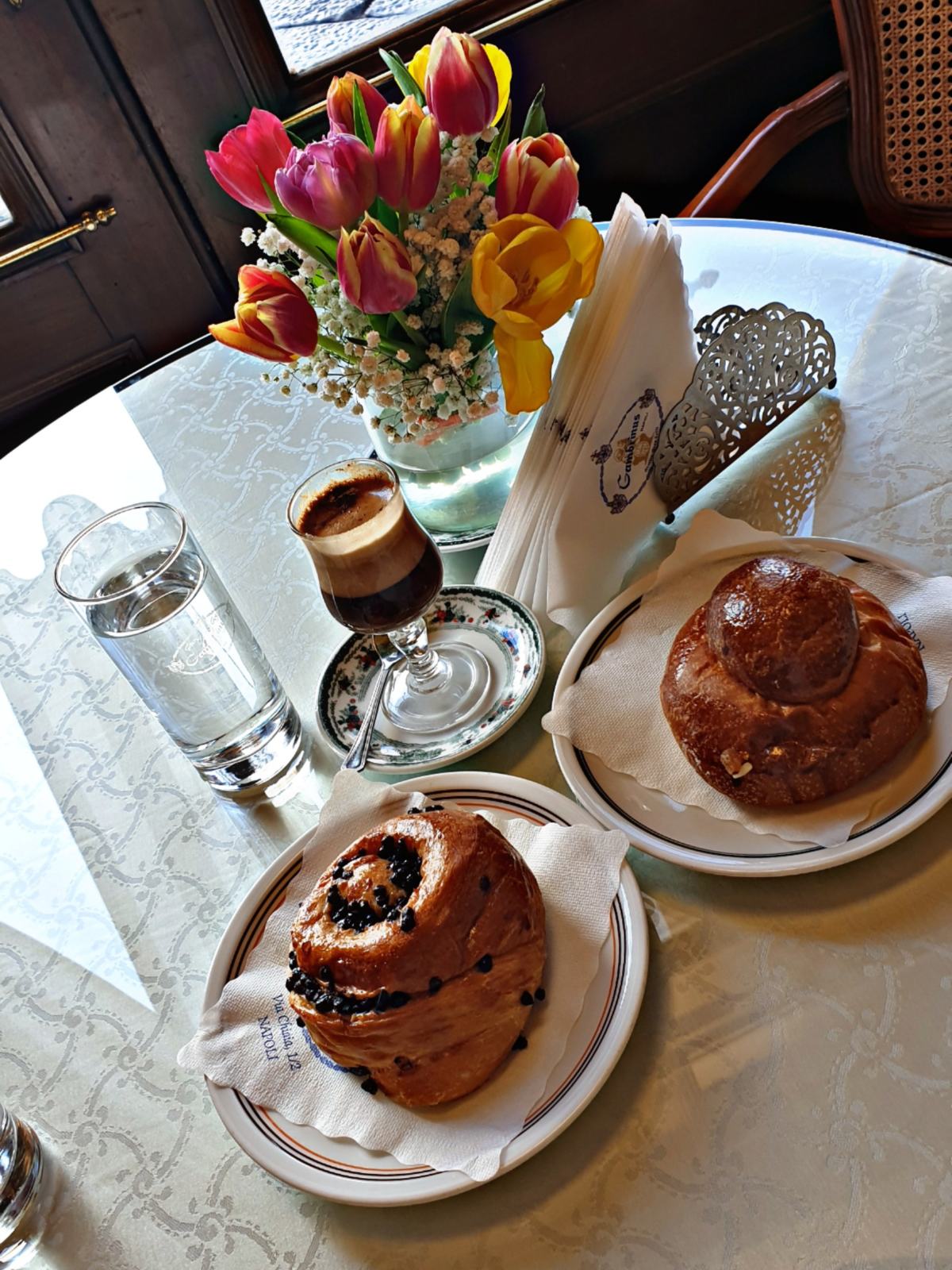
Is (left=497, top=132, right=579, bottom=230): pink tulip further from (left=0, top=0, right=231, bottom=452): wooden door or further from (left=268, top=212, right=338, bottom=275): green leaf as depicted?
(left=0, top=0, right=231, bottom=452): wooden door

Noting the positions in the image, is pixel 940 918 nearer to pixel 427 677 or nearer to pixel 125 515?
pixel 427 677

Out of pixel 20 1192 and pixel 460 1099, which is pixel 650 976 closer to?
pixel 460 1099

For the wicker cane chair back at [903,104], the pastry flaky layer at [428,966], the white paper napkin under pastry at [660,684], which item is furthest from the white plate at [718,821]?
the wicker cane chair back at [903,104]

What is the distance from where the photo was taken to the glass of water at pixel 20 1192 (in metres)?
0.76

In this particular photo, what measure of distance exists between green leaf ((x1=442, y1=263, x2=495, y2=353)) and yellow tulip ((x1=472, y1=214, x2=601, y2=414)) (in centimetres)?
5

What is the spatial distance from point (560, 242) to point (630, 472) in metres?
0.25

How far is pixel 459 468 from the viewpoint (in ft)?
3.79

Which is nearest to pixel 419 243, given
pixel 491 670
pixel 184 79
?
pixel 491 670

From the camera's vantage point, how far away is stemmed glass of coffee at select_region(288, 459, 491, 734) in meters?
0.95

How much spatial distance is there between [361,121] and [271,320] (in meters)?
0.22

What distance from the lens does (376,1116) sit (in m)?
0.72

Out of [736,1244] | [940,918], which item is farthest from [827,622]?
[736,1244]

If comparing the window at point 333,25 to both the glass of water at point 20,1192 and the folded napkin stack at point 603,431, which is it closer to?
the folded napkin stack at point 603,431

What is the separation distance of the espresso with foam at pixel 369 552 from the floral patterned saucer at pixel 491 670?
0.10 meters
